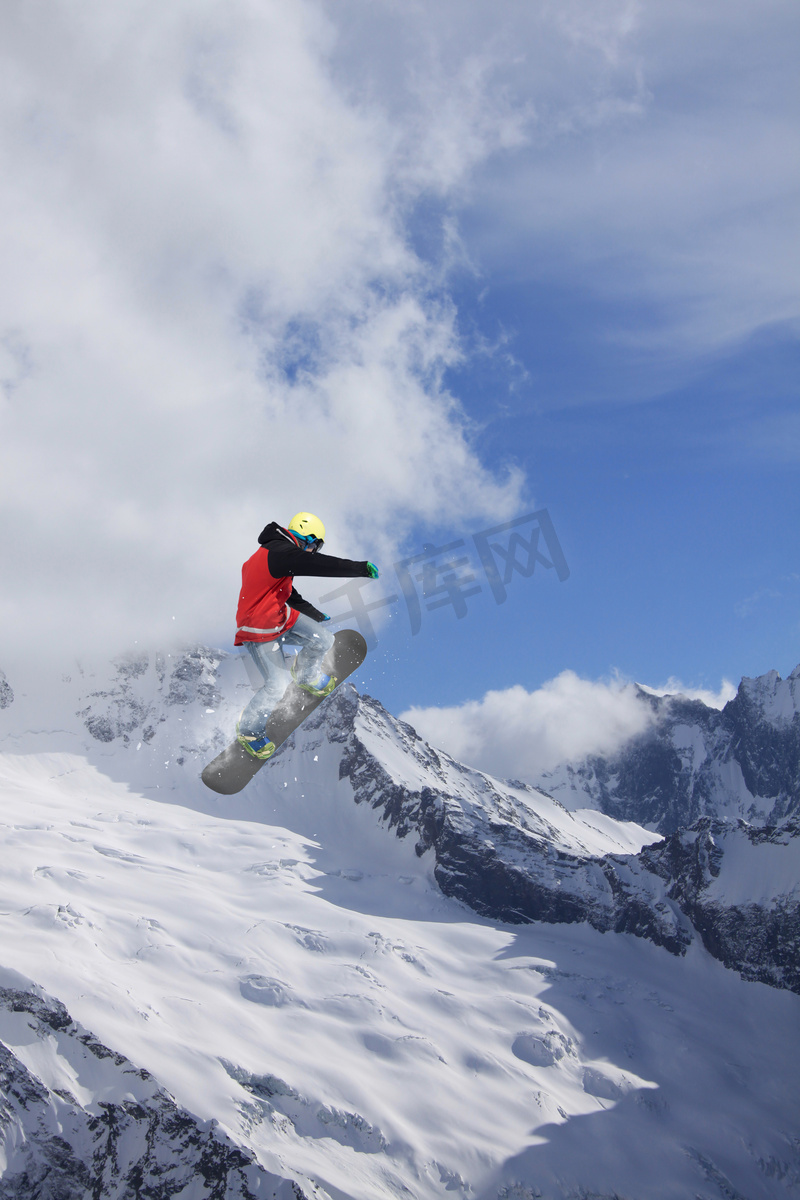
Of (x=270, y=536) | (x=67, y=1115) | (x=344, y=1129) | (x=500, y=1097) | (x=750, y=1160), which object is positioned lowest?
(x=67, y=1115)

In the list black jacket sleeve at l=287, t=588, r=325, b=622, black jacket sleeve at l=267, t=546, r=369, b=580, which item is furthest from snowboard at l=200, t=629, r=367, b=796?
black jacket sleeve at l=267, t=546, r=369, b=580

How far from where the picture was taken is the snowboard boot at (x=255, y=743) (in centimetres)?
945

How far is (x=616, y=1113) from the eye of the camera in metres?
115

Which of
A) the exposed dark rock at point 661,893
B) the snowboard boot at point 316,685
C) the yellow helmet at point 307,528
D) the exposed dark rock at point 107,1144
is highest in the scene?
the exposed dark rock at point 661,893

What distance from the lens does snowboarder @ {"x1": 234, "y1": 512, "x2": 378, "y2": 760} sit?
750cm

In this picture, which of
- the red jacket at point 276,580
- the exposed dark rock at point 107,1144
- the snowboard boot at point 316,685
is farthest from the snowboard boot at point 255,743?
the exposed dark rock at point 107,1144

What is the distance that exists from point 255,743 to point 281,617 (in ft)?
6.76

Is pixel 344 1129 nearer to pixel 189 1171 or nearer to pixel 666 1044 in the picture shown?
pixel 189 1171

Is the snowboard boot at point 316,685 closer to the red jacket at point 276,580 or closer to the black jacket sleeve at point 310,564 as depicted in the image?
the red jacket at point 276,580

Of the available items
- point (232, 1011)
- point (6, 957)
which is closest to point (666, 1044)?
point (232, 1011)

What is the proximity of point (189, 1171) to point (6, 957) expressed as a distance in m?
39.5

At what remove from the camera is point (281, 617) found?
27.7 feet

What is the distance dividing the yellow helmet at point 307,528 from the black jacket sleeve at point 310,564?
0.49 feet

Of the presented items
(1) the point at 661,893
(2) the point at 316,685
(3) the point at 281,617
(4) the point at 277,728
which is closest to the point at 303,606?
(3) the point at 281,617
